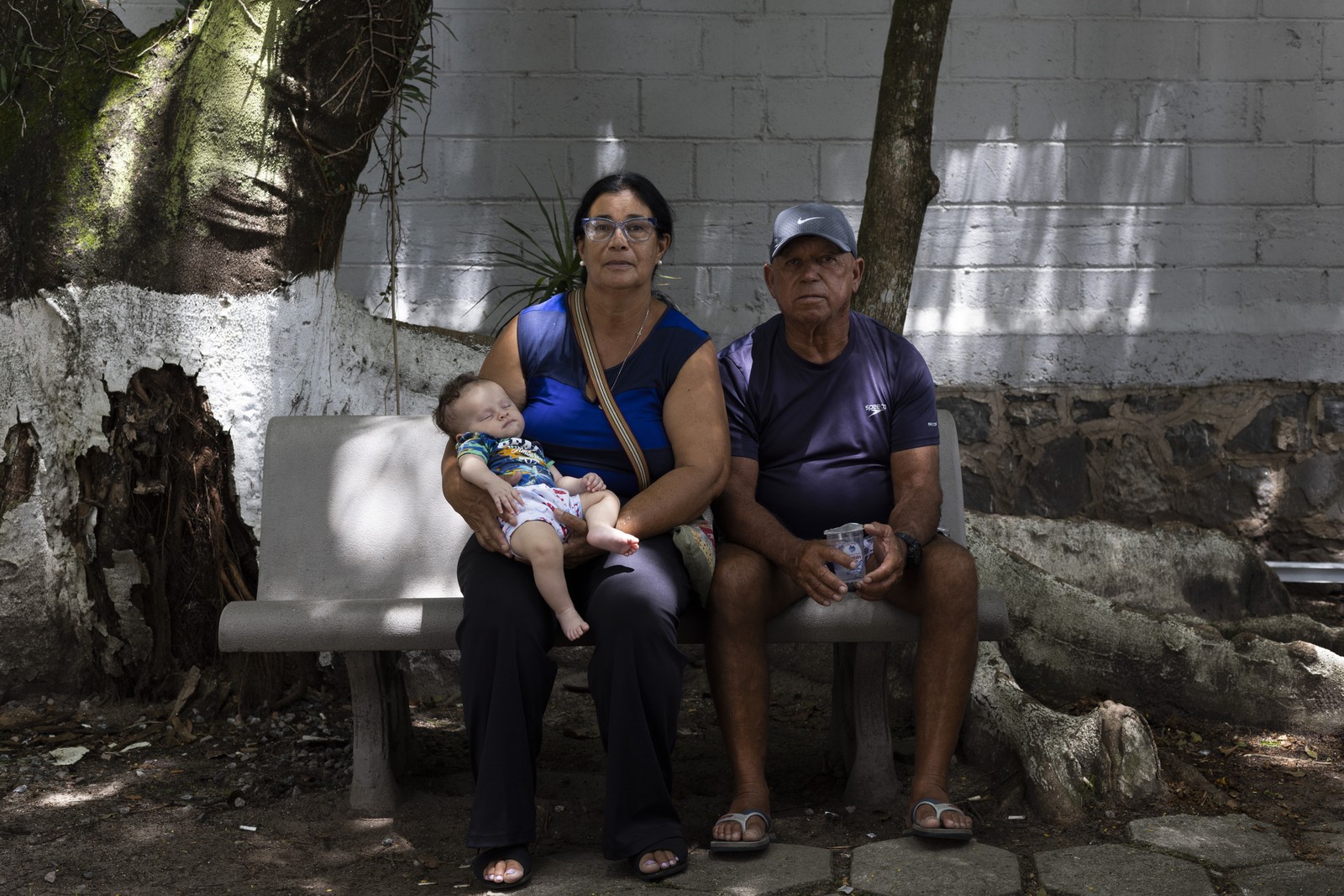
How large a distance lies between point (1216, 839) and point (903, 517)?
967 mm

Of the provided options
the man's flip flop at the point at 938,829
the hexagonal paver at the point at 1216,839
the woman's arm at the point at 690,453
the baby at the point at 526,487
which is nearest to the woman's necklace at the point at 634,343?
the woman's arm at the point at 690,453

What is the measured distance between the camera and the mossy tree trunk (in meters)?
3.61

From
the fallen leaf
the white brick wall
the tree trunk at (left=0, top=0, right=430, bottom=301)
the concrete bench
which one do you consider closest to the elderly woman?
the concrete bench

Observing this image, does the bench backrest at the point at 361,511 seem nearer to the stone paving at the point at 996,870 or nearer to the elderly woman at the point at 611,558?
the elderly woman at the point at 611,558

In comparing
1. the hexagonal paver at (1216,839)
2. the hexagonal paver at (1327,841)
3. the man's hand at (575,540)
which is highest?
the man's hand at (575,540)

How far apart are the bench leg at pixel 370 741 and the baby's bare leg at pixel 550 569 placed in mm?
582

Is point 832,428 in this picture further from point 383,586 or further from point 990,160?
point 990,160

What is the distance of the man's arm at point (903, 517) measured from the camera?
115 inches

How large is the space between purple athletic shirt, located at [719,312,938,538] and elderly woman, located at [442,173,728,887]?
0.18m

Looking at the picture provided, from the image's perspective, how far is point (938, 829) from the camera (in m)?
2.80

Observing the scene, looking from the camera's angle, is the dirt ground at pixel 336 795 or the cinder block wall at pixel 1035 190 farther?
the cinder block wall at pixel 1035 190

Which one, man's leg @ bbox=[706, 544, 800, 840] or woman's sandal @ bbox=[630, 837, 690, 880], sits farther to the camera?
man's leg @ bbox=[706, 544, 800, 840]

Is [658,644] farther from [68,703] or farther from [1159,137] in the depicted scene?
[1159,137]

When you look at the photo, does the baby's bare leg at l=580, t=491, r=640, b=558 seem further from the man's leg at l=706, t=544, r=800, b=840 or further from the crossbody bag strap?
the man's leg at l=706, t=544, r=800, b=840
